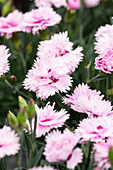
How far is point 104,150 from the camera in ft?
2.09

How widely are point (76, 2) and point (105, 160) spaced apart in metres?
0.74

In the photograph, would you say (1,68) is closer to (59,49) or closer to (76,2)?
(59,49)

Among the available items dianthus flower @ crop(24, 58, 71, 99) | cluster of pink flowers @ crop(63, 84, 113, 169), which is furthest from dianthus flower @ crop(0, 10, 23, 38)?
cluster of pink flowers @ crop(63, 84, 113, 169)

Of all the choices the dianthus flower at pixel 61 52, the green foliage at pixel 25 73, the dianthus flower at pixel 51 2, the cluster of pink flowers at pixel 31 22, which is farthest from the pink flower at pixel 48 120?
Answer: the dianthus flower at pixel 51 2

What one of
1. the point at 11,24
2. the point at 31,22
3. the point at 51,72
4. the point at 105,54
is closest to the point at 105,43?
the point at 105,54

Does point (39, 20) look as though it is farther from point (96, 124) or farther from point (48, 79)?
point (96, 124)

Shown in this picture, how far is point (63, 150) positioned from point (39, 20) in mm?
548

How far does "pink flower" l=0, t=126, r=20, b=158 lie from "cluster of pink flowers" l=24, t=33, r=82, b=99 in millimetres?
178

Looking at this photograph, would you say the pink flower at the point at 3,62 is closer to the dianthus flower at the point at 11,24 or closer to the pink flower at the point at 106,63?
the dianthus flower at the point at 11,24

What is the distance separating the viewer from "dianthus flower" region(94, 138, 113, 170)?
62 cm

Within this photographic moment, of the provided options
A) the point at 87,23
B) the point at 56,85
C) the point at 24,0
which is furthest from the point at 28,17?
the point at 24,0

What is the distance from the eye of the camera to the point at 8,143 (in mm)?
636

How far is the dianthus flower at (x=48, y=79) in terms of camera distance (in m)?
0.80

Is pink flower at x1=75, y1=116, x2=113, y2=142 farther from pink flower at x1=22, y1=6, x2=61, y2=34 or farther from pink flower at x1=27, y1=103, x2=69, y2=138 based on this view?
pink flower at x1=22, y1=6, x2=61, y2=34
